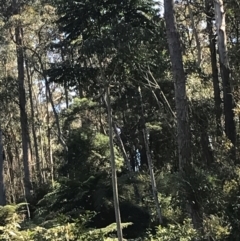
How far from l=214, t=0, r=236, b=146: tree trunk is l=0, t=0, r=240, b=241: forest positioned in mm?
26

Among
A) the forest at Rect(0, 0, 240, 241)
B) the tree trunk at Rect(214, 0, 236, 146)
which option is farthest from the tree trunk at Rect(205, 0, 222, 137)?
the tree trunk at Rect(214, 0, 236, 146)

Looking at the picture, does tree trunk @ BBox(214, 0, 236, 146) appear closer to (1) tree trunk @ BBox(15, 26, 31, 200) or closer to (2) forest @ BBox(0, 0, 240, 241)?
(2) forest @ BBox(0, 0, 240, 241)

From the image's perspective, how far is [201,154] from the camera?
13.1 m

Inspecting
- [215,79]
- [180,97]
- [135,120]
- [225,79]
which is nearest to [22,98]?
[135,120]

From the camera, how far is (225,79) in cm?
1170

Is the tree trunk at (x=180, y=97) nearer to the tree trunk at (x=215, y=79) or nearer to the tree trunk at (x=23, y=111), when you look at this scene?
the tree trunk at (x=215, y=79)

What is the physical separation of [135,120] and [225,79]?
19.9 ft

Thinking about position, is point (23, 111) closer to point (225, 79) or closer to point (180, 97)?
point (225, 79)

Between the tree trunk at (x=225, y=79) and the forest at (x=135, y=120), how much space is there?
3 cm

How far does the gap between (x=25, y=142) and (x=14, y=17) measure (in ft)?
16.8

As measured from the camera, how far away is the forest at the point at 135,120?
8.05 m

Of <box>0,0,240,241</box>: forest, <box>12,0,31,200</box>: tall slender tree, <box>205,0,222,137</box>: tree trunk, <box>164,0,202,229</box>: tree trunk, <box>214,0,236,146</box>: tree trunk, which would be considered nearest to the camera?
<box>0,0,240,241</box>: forest

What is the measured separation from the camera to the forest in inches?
317

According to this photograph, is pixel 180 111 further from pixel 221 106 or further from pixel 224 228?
pixel 221 106
